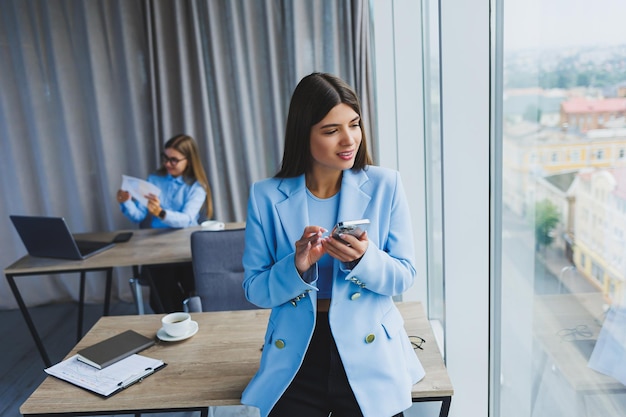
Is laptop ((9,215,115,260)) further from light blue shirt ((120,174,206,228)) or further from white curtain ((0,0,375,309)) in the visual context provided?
white curtain ((0,0,375,309))

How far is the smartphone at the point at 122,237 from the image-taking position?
126 inches

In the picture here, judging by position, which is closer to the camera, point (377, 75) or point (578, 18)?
point (578, 18)

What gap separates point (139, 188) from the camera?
11.0ft

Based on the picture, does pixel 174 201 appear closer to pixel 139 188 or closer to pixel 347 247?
pixel 139 188

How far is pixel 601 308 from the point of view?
1056 millimetres

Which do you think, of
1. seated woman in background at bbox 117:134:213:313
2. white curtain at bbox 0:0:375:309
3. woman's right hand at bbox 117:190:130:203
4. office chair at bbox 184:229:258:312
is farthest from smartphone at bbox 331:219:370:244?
white curtain at bbox 0:0:375:309

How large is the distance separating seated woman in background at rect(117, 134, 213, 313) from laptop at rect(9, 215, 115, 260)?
48 centimetres

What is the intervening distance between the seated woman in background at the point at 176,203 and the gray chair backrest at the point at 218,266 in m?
0.90

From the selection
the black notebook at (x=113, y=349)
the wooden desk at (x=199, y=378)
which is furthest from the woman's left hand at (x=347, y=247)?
the black notebook at (x=113, y=349)

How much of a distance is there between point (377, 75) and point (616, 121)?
274 centimetres

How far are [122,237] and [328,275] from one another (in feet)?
6.86

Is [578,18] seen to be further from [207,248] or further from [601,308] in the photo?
[207,248]

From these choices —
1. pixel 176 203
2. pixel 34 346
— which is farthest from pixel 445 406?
pixel 34 346

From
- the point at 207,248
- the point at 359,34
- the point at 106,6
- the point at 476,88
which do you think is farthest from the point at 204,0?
the point at 476,88
